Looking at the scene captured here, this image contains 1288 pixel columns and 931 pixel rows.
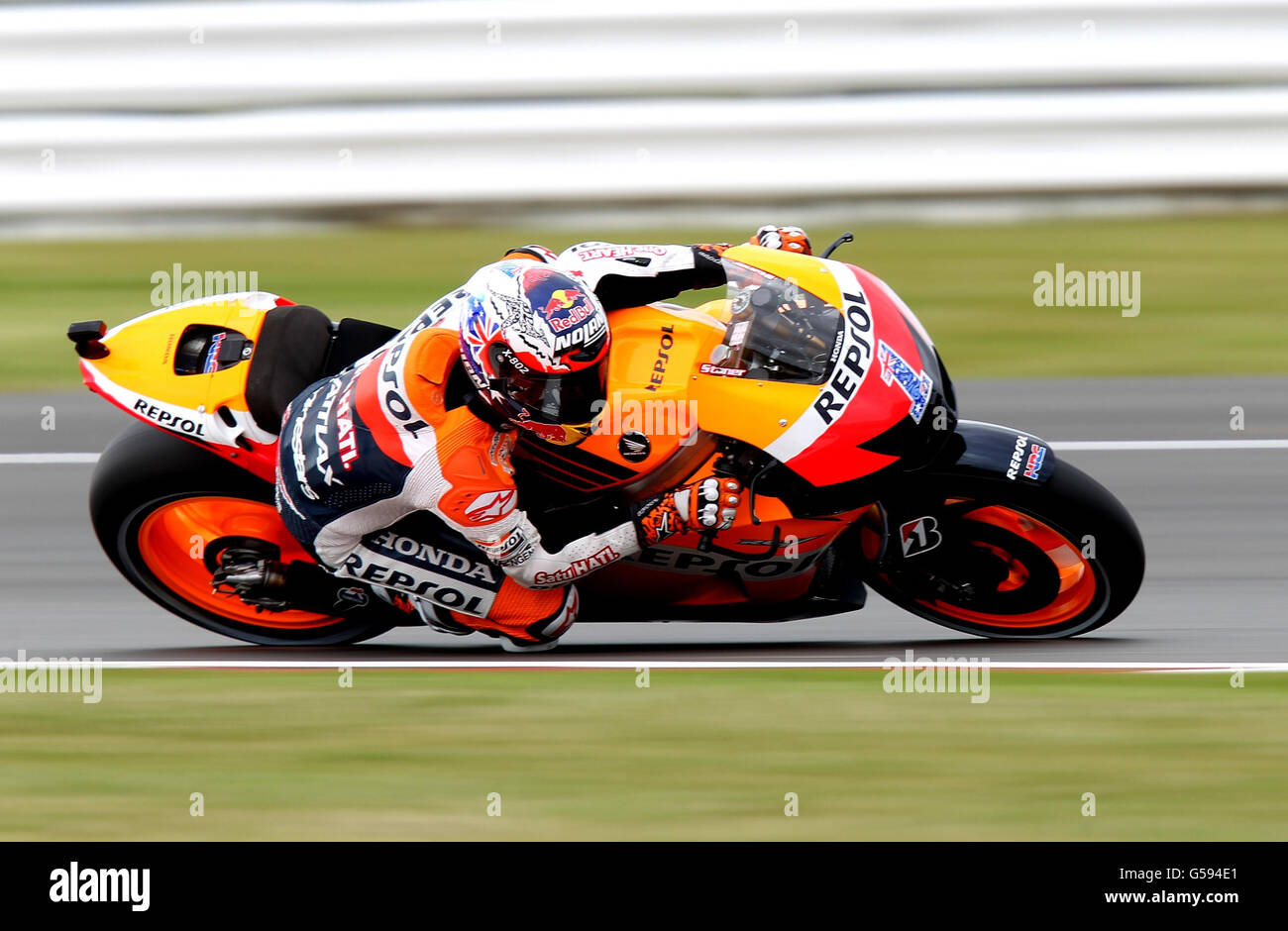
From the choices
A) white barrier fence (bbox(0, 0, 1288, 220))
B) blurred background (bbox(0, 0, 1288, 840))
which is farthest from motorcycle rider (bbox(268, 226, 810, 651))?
white barrier fence (bbox(0, 0, 1288, 220))

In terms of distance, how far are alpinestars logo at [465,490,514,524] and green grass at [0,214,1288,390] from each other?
3965mm

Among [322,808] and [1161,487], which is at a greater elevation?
[1161,487]

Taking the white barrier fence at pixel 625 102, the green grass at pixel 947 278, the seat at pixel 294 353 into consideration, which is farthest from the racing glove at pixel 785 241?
the white barrier fence at pixel 625 102

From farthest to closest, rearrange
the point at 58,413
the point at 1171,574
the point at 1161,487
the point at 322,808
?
the point at 58,413 < the point at 1161,487 < the point at 1171,574 < the point at 322,808

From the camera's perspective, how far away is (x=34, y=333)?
892 cm

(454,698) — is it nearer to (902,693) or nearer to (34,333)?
(902,693)

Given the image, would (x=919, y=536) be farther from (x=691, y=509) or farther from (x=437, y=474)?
(x=437, y=474)

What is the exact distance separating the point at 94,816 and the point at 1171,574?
13.0 feet

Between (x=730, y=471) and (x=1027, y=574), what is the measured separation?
1194mm

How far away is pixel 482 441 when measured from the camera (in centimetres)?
482

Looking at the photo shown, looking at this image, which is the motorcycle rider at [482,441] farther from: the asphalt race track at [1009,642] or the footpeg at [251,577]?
the asphalt race track at [1009,642]

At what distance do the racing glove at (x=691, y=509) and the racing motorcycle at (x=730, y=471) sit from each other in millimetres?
128

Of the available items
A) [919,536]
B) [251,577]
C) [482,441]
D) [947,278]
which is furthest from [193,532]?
[947,278]

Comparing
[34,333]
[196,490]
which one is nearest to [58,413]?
[34,333]
